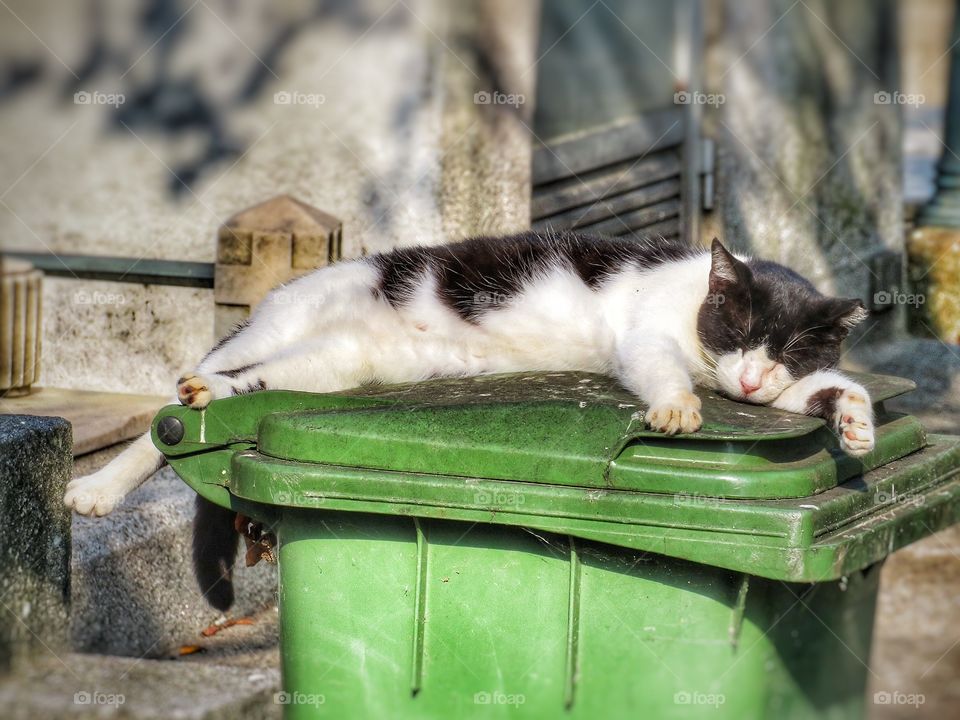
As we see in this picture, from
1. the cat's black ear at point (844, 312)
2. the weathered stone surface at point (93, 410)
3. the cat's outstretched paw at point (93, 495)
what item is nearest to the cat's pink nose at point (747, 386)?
the cat's black ear at point (844, 312)

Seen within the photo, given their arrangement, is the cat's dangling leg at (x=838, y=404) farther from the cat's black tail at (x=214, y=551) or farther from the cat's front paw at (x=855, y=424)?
the cat's black tail at (x=214, y=551)

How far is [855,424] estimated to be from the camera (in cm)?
229

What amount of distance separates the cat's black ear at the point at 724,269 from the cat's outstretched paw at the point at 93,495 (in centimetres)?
162

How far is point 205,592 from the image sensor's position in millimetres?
3445

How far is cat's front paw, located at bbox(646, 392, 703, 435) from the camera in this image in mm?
2111

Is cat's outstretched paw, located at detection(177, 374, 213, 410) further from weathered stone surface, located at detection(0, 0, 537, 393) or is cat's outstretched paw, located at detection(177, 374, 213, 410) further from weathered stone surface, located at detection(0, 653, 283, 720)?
weathered stone surface, located at detection(0, 0, 537, 393)

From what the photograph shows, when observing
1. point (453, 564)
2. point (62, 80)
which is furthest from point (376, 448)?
point (62, 80)

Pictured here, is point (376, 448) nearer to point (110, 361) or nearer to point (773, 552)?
point (773, 552)

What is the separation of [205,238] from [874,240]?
3484 mm

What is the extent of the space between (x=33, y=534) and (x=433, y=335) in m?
1.15

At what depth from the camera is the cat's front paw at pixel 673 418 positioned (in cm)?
211

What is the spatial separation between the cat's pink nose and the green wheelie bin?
0.43m

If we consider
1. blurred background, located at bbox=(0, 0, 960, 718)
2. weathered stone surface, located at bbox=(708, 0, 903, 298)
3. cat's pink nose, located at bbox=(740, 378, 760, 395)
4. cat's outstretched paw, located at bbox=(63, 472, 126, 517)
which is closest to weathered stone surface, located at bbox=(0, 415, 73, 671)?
cat's outstretched paw, located at bbox=(63, 472, 126, 517)

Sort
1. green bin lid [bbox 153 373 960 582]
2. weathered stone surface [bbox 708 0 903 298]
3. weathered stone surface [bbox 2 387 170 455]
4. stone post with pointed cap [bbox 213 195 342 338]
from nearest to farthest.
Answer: green bin lid [bbox 153 373 960 582]
weathered stone surface [bbox 2 387 170 455]
stone post with pointed cap [bbox 213 195 342 338]
weathered stone surface [bbox 708 0 903 298]
